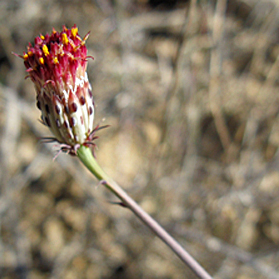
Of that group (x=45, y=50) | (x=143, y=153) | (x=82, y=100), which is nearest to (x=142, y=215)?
(x=82, y=100)

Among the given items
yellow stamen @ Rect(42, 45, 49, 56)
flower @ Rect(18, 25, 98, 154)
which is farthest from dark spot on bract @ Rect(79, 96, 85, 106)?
yellow stamen @ Rect(42, 45, 49, 56)

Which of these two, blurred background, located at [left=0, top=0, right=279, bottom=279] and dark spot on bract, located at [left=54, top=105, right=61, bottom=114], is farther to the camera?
blurred background, located at [left=0, top=0, right=279, bottom=279]

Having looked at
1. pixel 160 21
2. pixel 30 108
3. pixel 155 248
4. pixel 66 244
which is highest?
pixel 160 21

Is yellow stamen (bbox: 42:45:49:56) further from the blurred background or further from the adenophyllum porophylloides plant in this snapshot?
the blurred background

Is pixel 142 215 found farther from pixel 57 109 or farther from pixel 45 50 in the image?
pixel 45 50

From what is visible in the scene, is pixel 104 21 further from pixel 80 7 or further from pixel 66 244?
pixel 66 244

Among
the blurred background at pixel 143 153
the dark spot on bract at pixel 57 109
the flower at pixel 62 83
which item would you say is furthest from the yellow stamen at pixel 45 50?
the blurred background at pixel 143 153

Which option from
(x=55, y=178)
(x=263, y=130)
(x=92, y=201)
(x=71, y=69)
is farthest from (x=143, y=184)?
(x=71, y=69)
